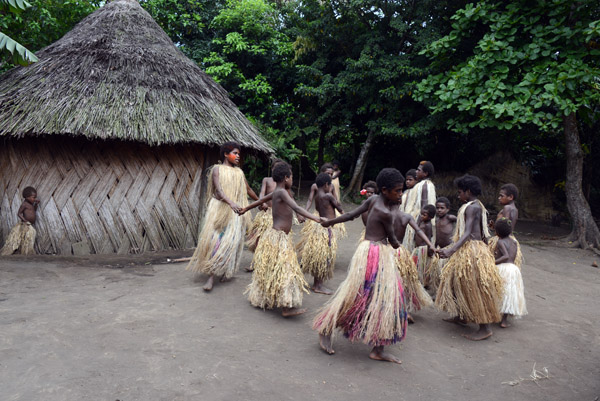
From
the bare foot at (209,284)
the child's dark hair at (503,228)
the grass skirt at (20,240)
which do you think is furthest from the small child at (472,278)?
the grass skirt at (20,240)

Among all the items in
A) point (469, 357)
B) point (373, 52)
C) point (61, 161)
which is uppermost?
point (373, 52)

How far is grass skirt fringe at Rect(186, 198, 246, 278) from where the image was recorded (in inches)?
183

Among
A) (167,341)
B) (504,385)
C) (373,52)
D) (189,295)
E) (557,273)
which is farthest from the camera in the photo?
(373,52)

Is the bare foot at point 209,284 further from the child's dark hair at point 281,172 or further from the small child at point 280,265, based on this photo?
the child's dark hair at point 281,172

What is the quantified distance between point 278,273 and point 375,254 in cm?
105

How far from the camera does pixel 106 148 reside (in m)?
6.41

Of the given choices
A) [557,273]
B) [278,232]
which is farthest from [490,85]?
[278,232]

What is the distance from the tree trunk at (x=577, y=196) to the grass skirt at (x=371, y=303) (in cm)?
730

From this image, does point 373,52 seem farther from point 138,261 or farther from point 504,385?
point 504,385

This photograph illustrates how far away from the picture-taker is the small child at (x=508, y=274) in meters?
3.96

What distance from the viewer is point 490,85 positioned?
7703mm

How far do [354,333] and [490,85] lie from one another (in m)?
6.35

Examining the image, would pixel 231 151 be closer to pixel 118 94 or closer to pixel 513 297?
pixel 118 94

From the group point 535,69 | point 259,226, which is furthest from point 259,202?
point 535,69
